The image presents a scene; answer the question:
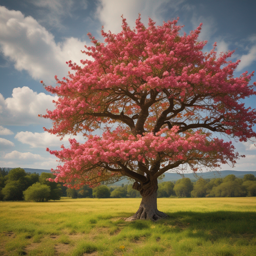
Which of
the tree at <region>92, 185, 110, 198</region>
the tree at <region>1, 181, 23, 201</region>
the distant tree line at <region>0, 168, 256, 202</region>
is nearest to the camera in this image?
the distant tree line at <region>0, 168, 256, 202</region>

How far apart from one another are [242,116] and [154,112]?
293 inches

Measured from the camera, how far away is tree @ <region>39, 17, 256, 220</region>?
31.7ft

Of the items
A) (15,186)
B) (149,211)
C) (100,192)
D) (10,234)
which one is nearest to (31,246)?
(10,234)

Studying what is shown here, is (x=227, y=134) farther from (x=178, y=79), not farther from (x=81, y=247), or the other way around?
(x=81, y=247)

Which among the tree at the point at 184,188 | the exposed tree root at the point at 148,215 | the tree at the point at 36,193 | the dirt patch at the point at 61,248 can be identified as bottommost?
the tree at the point at 184,188

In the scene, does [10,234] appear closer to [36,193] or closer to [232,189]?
[36,193]

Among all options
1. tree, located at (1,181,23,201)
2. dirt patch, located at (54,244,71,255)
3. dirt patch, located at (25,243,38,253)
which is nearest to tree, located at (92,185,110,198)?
tree, located at (1,181,23,201)

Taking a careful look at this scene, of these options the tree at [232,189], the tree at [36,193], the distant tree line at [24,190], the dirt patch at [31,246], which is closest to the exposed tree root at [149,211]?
the dirt patch at [31,246]

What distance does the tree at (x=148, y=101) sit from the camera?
9652mm

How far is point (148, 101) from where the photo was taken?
1393cm

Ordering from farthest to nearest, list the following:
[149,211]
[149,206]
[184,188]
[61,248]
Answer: [184,188] < [149,206] < [149,211] < [61,248]

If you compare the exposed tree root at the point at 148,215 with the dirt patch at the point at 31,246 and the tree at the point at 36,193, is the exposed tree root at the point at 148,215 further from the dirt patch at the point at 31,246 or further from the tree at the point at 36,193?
the tree at the point at 36,193

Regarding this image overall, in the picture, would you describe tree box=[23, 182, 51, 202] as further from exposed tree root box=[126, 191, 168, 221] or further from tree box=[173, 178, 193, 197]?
tree box=[173, 178, 193, 197]

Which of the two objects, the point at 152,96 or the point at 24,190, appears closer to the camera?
the point at 152,96
